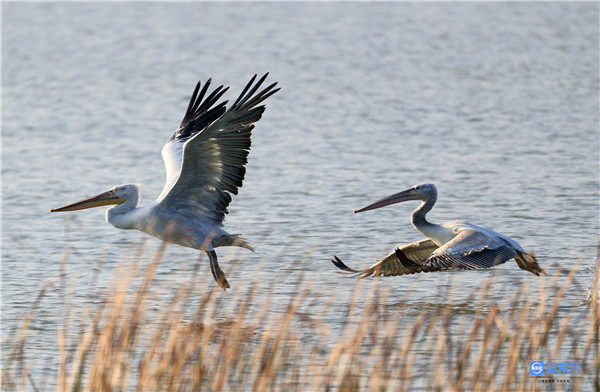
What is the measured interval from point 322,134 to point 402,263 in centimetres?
842

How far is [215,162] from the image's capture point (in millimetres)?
8344

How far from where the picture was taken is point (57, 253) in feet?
32.5

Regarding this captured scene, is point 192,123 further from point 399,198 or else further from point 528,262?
point 528,262

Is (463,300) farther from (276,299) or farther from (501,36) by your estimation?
(501,36)

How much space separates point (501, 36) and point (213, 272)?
21991 millimetres

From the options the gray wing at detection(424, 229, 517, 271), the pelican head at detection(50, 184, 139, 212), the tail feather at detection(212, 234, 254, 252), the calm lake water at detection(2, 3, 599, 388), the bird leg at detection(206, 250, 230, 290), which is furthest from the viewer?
the calm lake water at detection(2, 3, 599, 388)

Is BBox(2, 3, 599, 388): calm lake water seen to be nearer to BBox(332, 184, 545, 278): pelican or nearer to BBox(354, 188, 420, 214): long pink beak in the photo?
BBox(332, 184, 545, 278): pelican

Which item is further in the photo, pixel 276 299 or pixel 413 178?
pixel 413 178

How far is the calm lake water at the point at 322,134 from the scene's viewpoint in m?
9.55

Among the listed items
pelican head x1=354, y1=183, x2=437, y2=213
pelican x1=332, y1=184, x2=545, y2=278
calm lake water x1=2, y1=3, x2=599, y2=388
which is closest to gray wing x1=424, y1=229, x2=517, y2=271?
pelican x1=332, y1=184, x2=545, y2=278

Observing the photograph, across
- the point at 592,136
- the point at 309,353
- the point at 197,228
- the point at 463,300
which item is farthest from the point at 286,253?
the point at 592,136

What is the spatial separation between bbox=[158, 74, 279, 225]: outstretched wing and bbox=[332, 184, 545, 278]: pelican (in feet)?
3.44

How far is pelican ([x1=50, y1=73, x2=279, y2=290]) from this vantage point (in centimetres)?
822

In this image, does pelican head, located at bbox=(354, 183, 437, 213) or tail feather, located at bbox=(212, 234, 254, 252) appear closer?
tail feather, located at bbox=(212, 234, 254, 252)
